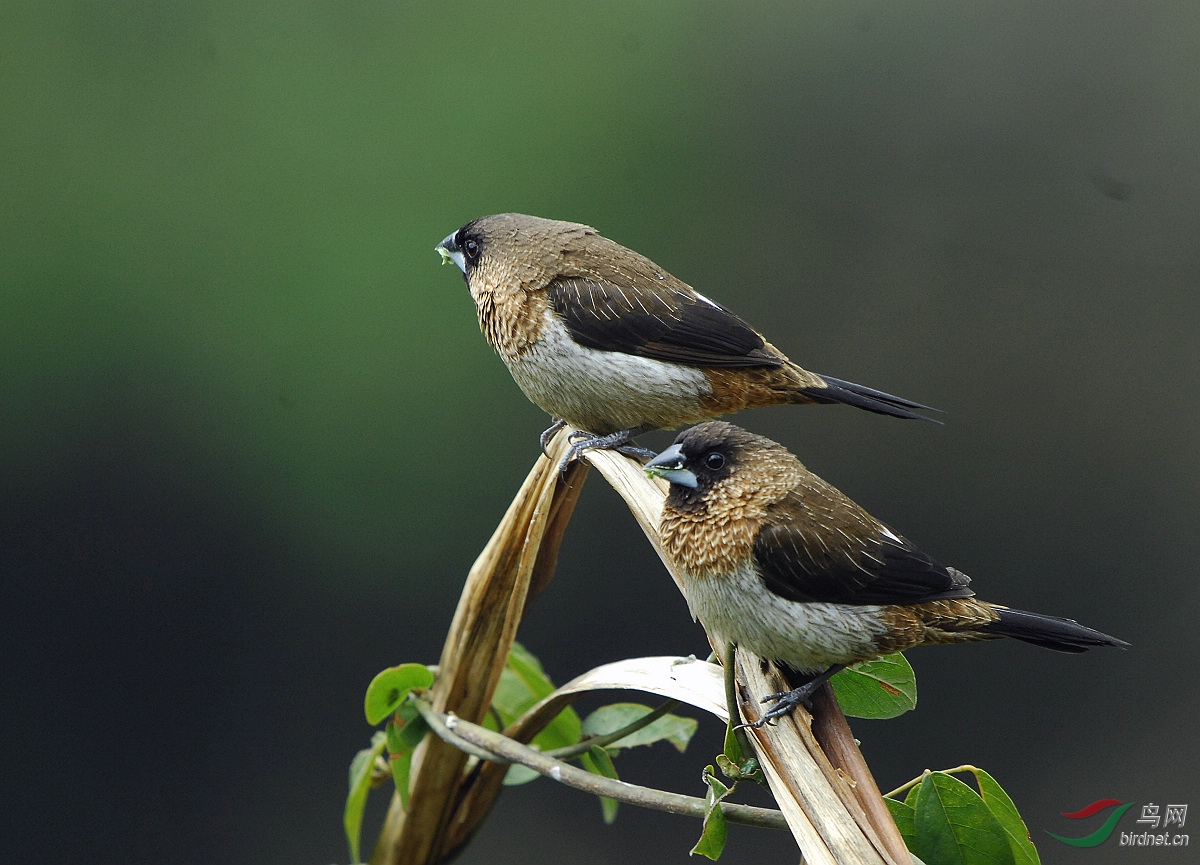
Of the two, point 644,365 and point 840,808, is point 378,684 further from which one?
point 840,808

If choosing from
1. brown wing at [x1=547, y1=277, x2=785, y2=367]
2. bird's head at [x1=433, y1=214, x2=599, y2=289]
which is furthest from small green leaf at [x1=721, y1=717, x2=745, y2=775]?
bird's head at [x1=433, y1=214, x2=599, y2=289]

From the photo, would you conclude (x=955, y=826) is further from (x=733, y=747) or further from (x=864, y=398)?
(x=864, y=398)

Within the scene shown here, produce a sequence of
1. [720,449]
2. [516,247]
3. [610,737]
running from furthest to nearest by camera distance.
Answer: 1. [516,247]
2. [610,737]
3. [720,449]

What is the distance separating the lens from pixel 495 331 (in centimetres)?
144

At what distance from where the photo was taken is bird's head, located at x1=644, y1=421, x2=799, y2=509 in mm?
1038

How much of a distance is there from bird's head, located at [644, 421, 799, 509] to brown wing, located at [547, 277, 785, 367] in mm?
275

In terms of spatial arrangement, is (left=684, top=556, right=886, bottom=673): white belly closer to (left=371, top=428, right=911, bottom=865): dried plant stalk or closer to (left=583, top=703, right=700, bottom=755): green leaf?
(left=371, top=428, right=911, bottom=865): dried plant stalk

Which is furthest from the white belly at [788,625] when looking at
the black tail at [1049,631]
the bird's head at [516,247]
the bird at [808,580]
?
the bird's head at [516,247]

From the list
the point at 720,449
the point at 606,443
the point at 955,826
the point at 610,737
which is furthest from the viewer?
the point at 606,443

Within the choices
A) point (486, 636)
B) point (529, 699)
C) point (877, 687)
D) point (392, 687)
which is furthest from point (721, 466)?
point (529, 699)

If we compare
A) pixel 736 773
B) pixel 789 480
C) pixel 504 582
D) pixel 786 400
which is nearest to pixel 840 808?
pixel 736 773

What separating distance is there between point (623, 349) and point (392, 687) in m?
0.50

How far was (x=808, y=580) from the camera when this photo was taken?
38.0 inches

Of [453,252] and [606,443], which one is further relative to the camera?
[453,252]
